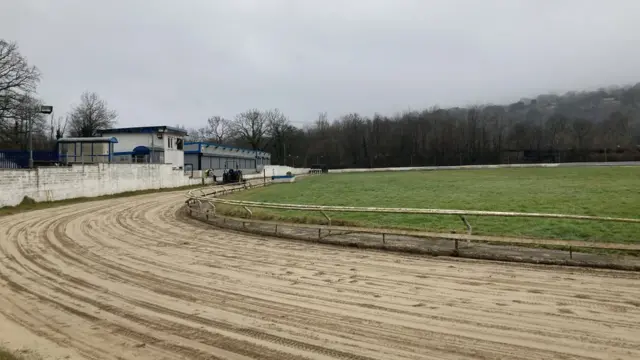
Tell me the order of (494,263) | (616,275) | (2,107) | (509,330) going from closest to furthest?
(509,330) < (616,275) < (494,263) < (2,107)

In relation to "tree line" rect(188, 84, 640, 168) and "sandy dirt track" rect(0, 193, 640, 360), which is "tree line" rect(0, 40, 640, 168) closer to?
"tree line" rect(188, 84, 640, 168)

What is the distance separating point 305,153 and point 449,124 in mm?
46889

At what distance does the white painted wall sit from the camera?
23.1m

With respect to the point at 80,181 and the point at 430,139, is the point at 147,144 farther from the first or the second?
the point at 430,139

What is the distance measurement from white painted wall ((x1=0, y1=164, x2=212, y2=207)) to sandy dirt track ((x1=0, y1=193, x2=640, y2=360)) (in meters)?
14.7

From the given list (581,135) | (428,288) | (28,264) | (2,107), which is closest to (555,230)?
(428,288)

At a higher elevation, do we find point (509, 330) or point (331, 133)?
point (331, 133)

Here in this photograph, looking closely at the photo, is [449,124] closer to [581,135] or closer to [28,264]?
[581,135]

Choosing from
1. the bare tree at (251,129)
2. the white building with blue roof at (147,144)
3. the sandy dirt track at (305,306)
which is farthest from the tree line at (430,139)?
the sandy dirt track at (305,306)

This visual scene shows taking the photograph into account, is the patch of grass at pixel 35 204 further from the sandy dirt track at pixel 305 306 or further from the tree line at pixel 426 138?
the tree line at pixel 426 138

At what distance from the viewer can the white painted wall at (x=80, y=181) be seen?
75.7 feet

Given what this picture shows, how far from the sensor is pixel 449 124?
447ft

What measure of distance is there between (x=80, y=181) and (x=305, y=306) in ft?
90.6

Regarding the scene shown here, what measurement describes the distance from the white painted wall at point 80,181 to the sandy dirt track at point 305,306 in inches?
578
